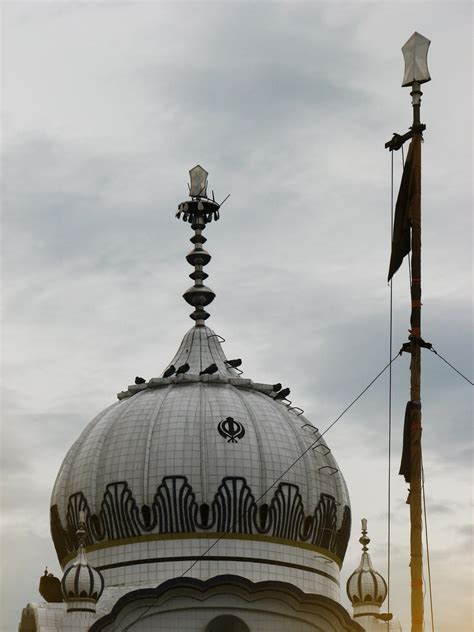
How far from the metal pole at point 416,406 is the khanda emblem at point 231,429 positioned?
21970mm

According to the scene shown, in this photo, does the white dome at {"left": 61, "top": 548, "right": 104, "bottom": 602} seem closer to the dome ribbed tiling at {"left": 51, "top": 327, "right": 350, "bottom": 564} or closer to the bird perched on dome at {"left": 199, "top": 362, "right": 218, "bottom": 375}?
the dome ribbed tiling at {"left": 51, "top": 327, "right": 350, "bottom": 564}

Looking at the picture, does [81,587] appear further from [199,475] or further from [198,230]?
[198,230]

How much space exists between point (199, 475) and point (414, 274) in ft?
72.3

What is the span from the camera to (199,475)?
50844mm

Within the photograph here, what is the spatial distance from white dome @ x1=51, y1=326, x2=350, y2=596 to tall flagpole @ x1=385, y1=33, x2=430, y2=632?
20.8 m

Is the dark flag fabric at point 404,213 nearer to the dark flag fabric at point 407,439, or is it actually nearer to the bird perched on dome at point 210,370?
the dark flag fabric at point 407,439

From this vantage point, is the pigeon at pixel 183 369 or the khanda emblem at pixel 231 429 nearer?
the khanda emblem at pixel 231 429

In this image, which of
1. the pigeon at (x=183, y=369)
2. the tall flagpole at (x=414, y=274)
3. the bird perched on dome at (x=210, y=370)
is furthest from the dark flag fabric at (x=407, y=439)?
the pigeon at (x=183, y=369)

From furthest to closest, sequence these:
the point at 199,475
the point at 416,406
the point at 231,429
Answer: the point at 231,429 < the point at 199,475 < the point at 416,406

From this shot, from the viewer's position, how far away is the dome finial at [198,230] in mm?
59188

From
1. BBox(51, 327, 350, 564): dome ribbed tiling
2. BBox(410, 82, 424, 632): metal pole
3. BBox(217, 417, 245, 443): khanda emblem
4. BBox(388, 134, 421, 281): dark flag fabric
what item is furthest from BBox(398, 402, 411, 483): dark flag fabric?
BBox(217, 417, 245, 443): khanda emblem

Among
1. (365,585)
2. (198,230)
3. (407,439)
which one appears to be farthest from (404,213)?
(198,230)

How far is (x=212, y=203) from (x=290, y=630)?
17.7 meters

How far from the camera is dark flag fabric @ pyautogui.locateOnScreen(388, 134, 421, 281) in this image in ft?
102
